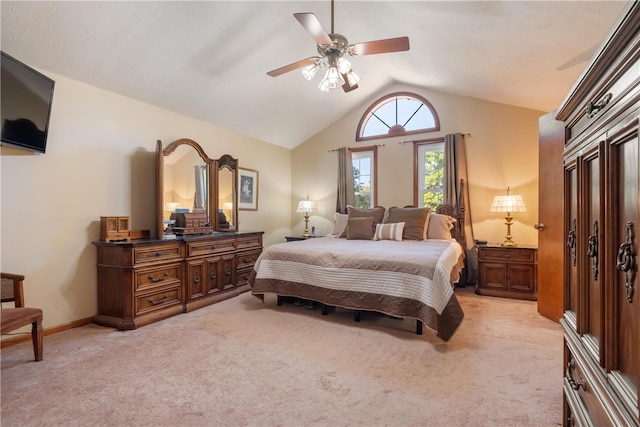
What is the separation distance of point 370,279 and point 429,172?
2894 millimetres

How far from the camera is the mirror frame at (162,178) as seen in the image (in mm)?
3592

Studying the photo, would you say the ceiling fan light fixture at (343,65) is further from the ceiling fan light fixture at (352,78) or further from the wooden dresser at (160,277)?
the wooden dresser at (160,277)

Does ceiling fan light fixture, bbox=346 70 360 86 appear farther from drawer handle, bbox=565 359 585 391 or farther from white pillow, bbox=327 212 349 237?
drawer handle, bbox=565 359 585 391

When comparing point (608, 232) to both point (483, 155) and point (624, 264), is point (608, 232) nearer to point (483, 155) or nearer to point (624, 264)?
point (624, 264)

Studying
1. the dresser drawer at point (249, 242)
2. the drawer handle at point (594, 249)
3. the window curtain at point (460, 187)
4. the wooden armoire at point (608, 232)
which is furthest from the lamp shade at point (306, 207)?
the drawer handle at point (594, 249)

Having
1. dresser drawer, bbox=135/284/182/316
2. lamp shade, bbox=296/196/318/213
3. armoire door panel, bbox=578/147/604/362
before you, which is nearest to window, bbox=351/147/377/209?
lamp shade, bbox=296/196/318/213

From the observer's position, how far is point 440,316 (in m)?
2.58

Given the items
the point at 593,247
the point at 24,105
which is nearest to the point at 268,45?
the point at 24,105

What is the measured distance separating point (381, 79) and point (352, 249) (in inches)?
122

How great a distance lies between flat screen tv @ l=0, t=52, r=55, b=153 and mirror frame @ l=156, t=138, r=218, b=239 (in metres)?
1.04

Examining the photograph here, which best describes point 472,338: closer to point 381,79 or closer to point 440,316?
point 440,316

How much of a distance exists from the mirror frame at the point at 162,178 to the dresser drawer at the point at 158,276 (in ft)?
1.29

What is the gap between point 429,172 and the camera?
5.24m

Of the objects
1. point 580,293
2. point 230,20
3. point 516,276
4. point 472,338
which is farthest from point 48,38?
point 516,276
